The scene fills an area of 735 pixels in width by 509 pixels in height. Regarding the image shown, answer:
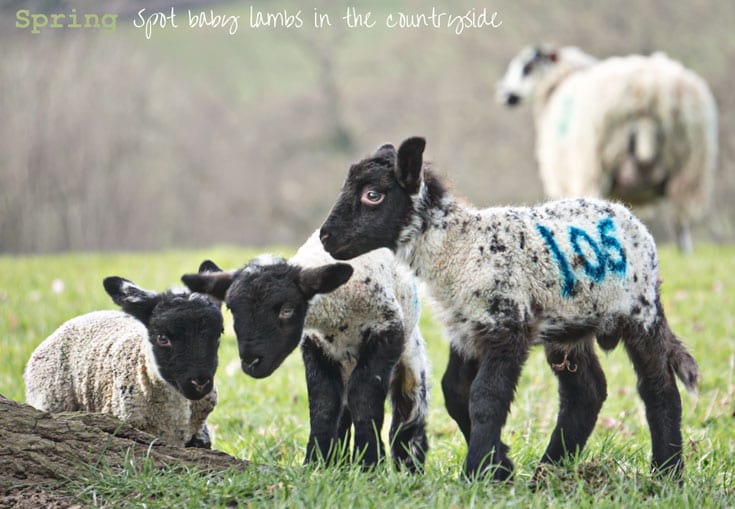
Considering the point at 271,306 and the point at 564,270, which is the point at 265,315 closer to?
the point at 271,306

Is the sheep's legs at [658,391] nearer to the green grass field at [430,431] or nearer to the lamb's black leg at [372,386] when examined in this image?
the green grass field at [430,431]

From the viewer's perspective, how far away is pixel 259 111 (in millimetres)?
30203

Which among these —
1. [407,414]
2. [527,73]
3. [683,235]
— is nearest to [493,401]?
[407,414]

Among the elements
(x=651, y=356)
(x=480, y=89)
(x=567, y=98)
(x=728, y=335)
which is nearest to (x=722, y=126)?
(x=480, y=89)

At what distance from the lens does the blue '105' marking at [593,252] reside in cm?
457

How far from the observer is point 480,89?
78.0ft

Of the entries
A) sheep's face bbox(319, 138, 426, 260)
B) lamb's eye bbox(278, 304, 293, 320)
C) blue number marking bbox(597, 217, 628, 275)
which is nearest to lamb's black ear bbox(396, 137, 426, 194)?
sheep's face bbox(319, 138, 426, 260)

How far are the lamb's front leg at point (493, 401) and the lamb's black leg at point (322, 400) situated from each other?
2.36 feet

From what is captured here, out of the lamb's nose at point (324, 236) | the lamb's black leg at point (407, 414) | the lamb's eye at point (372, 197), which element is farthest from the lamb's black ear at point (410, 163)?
the lamb's black leg at point (407, 414)

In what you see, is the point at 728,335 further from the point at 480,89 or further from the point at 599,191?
the point at 480,89

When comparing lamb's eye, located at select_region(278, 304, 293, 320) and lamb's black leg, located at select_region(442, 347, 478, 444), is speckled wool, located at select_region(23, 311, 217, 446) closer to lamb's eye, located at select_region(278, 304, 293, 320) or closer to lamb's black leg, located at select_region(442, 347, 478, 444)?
lamb's eye, located at select_region(278, 304, 293, 320)

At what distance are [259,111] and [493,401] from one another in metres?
26.7

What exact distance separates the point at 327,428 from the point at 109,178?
15729 mm

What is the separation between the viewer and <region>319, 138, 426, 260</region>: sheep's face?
4.51 meters
